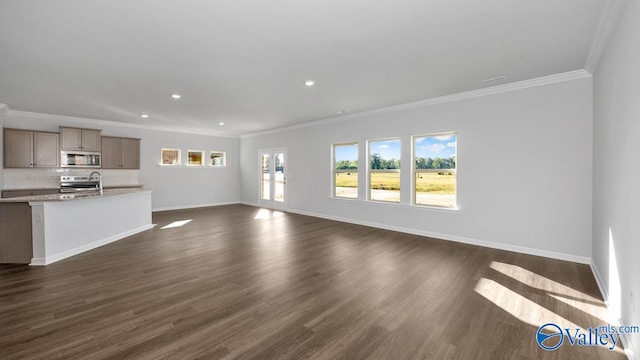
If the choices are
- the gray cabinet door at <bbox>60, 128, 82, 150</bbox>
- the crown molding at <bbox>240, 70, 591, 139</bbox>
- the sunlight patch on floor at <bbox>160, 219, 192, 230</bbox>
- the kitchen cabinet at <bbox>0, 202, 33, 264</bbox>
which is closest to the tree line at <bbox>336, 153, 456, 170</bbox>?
the crown molding at <bbox>240, 70, 591, 139</bbox>

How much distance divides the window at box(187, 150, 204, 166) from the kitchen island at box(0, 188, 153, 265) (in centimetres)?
358

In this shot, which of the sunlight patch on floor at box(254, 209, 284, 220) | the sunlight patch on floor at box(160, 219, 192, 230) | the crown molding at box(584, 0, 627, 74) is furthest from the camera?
the sunlight patch on floor at box(254, 209, 284, 220)

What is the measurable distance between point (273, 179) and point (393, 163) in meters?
4.57

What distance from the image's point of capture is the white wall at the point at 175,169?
6.63 m

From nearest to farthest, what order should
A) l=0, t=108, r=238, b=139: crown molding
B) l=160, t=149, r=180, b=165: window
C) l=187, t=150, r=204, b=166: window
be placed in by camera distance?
l=0, t=108, r=238, b=139: crown molding
l=160, t=149, r=180, b=165: window
l=187, t=150, r=204, b=166: window

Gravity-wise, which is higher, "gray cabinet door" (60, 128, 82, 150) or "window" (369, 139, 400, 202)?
"gray cabinet door" (60, 128, 82, 150)

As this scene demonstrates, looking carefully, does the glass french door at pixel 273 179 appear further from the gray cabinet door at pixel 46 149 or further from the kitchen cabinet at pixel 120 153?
the gray cabinet door at pixel 46 149

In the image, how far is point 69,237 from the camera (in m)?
4.01

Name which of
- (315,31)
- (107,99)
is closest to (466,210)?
(315,31)

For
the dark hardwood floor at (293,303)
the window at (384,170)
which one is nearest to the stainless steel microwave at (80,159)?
the dark hardwood floor at (293,303)

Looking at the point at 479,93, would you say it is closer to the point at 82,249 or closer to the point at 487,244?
the point at 487,244

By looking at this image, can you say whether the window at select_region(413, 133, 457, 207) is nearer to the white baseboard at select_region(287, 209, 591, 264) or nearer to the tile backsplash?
the white baseboard at select_region(287, 209, 591, 264)

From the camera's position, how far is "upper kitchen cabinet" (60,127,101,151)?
635cm

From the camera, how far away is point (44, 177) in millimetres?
6461
